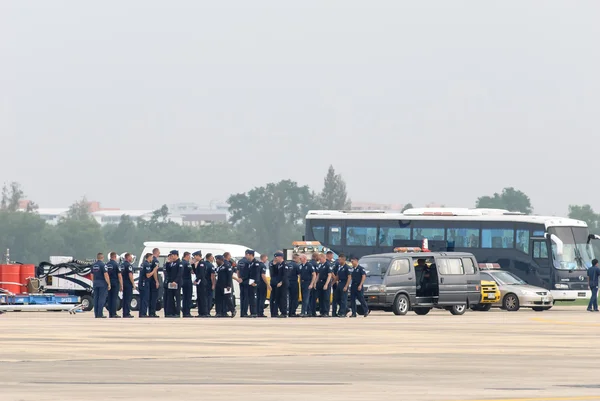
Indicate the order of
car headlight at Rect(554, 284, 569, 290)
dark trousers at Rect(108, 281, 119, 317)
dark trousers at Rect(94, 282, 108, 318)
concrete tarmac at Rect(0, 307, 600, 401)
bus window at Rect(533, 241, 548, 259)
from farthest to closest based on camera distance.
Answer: bus window at Rect(533, 241, 548, 259)
car headlight at Rect(554, 284, 569, 290)
dark trousers at Rect(108, 281, 119, 317)
dark trousers at Rect(94, 282, 108, 318)
concrete tarmac at Rect(0, 307, 600, 401)

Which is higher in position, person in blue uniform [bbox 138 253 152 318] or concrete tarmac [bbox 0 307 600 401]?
person in blue uniform [bbox 138 253 152 318]

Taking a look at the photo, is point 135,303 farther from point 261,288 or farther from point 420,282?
point 420,282

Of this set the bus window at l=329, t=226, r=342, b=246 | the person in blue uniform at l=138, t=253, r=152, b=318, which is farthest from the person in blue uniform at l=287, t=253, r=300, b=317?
the bus window at l=329, t=226, r=342, b=246

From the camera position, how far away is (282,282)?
37219 millimetres

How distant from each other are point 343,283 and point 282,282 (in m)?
1.61

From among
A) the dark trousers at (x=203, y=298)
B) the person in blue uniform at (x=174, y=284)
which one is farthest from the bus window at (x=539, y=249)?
the person in blue uniform at (x=174, y=284)

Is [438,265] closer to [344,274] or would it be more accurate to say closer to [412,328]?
[344,274]

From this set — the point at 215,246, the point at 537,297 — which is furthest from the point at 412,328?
the point at 215,246

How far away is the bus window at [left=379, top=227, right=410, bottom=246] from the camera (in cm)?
5322

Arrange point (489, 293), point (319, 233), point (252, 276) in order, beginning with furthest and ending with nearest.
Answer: point (319, 233), point (489, 293), point (252, 276)

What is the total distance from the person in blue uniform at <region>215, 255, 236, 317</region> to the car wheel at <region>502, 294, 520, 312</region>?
10925mm

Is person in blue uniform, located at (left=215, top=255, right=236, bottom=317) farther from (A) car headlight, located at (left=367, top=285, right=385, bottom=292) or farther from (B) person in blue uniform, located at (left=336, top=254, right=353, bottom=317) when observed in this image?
(A) car headlight, located at (left=367, top=285, right=385, bottom=292)

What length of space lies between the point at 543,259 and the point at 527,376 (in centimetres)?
3452

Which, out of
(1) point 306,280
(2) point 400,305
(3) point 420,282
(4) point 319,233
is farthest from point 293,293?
(4) point 319,233
